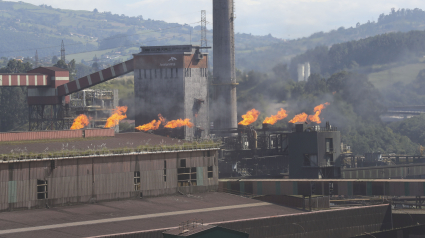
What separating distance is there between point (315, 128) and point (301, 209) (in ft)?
97.3

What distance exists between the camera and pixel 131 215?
49.6 m

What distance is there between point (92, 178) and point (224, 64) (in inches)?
3020

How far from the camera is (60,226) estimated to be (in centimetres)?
4450

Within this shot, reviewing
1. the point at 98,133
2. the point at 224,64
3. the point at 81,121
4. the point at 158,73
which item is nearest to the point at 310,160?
the point at 98,133

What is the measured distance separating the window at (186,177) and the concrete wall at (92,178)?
495 millimetres

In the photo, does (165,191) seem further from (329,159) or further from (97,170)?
(329,159)

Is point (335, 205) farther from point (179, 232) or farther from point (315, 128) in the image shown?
point (179, 232)

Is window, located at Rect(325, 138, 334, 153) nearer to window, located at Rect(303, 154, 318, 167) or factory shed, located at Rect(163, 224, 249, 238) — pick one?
window, located at Rect(303, 154, 318, 167)

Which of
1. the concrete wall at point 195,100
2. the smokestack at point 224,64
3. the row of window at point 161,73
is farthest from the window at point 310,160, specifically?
the smokestack at point 224,64

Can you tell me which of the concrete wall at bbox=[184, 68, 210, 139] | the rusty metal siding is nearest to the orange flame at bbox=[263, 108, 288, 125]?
the concrete wall at bbox=[184, 68, 210, 139]

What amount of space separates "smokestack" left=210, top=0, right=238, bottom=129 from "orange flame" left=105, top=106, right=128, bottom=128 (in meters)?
20.6

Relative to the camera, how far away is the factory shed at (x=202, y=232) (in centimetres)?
4106

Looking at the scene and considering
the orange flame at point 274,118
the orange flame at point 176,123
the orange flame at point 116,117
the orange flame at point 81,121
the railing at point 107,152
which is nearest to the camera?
the railing at point 107,152

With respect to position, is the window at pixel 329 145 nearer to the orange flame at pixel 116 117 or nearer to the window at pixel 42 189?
the window at pixel 42 189
